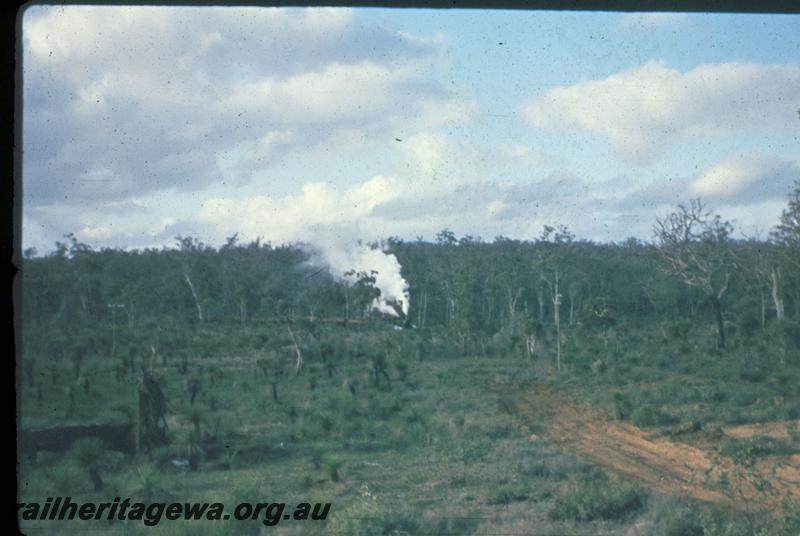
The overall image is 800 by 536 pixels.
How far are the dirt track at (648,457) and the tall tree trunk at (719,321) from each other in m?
1.35

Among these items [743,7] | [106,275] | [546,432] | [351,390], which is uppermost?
[743,7]

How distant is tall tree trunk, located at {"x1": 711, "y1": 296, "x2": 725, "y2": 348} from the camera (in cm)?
712

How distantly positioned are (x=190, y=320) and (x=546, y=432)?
11.1ft

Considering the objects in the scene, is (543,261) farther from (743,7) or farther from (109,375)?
(109,375)

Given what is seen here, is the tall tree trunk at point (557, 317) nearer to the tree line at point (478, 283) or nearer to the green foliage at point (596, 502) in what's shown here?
the tree line at point (478, 283)

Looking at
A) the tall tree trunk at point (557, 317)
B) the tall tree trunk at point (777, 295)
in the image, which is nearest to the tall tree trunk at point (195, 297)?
the tall tree trunk at point (557, 317)

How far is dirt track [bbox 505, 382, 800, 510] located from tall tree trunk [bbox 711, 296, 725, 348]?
1350mm

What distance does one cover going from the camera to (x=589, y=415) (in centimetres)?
636

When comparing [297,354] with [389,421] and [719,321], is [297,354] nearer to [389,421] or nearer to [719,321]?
[389,421]

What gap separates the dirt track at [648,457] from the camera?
5.59 metres

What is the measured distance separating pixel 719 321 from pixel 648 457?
Result: 2077mm

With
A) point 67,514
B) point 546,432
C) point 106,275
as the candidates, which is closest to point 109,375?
point 106,275

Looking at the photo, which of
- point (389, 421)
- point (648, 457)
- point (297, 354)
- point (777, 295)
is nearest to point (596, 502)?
point (648, 457)

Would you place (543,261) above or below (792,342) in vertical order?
above
